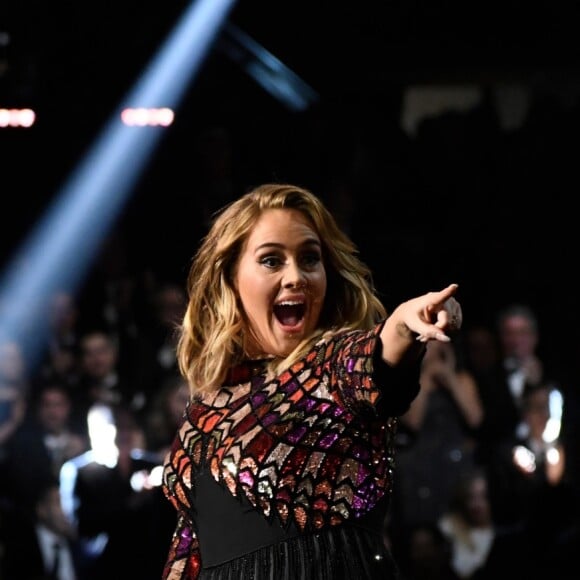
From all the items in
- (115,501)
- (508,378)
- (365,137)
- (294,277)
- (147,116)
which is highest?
(147,116)

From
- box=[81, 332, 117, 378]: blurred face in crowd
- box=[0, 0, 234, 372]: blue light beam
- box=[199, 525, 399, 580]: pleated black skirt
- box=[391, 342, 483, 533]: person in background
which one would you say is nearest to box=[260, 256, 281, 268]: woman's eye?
box=[199, 525, 399, 580]: pleated black skirt

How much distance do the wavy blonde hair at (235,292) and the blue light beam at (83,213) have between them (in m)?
3.55

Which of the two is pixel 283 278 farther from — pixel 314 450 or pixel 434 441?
pixel 434 441

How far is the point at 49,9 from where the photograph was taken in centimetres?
590

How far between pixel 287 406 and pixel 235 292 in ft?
1.32

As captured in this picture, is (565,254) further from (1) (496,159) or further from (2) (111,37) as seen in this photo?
(2) (111,37)

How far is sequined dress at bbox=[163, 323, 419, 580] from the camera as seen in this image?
93.8 inches

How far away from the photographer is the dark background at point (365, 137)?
611 cm

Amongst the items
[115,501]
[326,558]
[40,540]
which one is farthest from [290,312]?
[40,540]

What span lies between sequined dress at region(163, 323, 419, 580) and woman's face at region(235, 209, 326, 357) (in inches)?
4.5

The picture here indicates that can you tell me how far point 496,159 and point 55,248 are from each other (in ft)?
8.23

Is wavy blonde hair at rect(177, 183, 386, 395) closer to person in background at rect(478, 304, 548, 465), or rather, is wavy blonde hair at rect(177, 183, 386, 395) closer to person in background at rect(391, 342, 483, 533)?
person in background at rect(391, 342, 483, 533)

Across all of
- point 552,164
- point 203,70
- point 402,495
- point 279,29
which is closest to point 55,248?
point 203,70

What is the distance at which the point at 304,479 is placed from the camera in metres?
2.39
